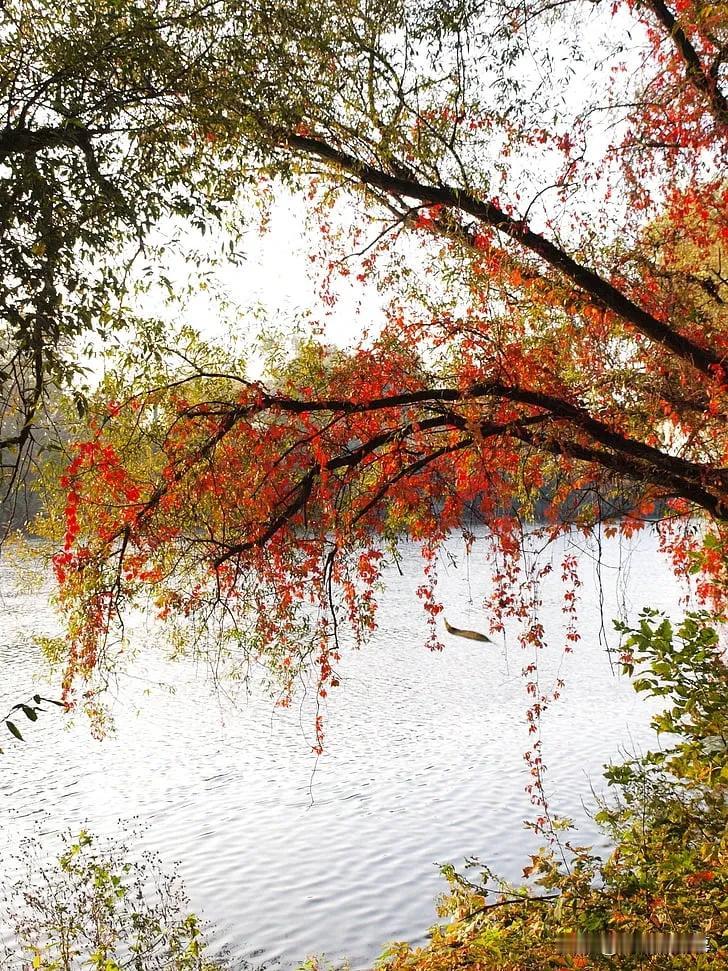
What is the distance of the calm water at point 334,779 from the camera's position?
284 inches

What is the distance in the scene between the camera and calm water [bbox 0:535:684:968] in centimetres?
722

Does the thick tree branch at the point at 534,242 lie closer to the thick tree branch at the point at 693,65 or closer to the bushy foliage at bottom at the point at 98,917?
the thick tree branch at the point at 693,65

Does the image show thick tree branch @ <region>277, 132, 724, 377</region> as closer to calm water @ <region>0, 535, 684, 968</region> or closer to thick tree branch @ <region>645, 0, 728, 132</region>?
calm water @ <region>0, 535, 684, 968</region>

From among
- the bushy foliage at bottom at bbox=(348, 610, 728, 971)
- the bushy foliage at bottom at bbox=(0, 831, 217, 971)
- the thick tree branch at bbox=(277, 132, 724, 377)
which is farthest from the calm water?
the thick tree branch at bbox=(277, 132, 724, 377)

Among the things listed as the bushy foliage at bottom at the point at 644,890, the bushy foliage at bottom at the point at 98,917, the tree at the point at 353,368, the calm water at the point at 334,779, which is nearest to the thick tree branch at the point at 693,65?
the tree at the point at 353,368

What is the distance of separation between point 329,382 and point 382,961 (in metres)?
3.94

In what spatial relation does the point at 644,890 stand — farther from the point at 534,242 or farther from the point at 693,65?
the point at 693,65

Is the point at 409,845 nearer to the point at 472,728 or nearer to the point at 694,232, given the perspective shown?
the point at 472,728

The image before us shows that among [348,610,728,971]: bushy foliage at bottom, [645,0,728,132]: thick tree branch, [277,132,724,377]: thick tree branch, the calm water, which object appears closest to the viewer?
[348,610,728,971]: bushy foliage at bottom

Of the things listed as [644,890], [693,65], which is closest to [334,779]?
[644,890]

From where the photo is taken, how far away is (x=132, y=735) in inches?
468

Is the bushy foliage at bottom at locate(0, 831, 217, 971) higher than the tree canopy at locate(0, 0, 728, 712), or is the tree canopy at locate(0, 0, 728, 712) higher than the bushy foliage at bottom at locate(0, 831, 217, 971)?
the tree canopy at locate(0, 0, 728, 712)

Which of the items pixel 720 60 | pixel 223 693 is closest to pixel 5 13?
pixel 720 60

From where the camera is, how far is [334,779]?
9.93 meters
